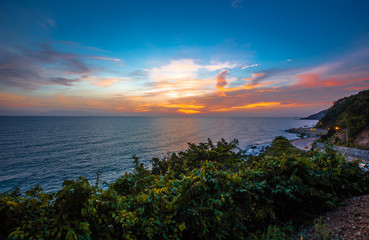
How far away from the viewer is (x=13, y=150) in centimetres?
4653

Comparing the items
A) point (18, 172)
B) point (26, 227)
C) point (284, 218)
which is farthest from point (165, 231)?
point (18, 172)

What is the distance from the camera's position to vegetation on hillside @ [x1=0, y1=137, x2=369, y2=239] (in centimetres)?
253

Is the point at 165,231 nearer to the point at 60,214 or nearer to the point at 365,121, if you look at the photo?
the point at 60,214

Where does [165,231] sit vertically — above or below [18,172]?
above

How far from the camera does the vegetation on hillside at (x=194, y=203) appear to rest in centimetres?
253

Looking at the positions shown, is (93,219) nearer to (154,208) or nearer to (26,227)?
(26,227)

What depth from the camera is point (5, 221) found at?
232 centimetres

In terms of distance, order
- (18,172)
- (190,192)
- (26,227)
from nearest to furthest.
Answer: (26,227) → (190,192) → (18,172)

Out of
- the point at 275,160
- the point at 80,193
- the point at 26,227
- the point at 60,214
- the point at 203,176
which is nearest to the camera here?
the point at 26,227

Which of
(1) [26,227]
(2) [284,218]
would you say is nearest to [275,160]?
(2) [284,218]

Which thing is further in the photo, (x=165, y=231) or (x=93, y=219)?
(x=165, y=231)

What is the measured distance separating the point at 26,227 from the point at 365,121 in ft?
158

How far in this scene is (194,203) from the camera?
11.2ft

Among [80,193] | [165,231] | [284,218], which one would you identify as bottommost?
[284,218]
